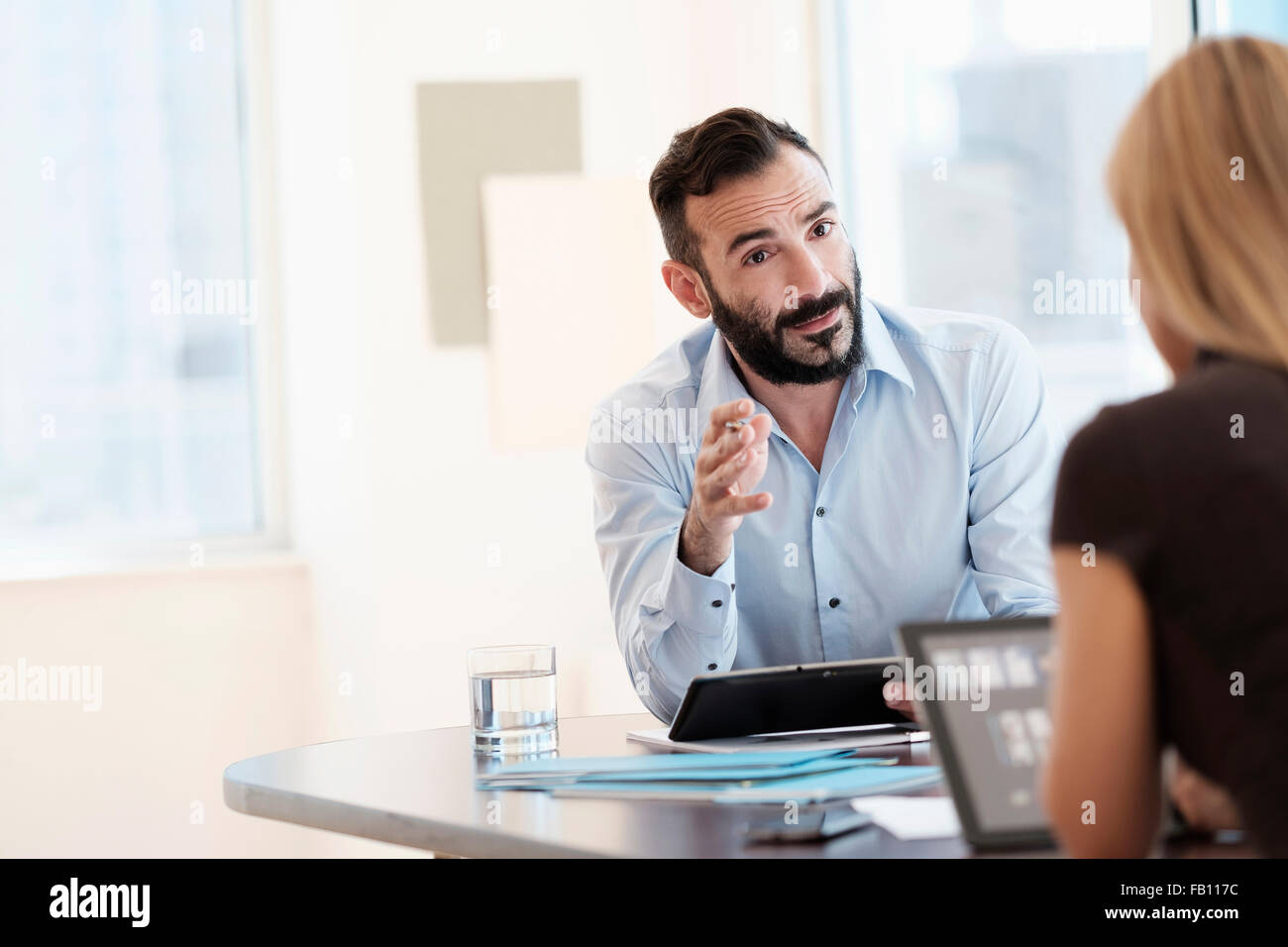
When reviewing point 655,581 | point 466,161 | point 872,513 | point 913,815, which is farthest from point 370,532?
point 913,815

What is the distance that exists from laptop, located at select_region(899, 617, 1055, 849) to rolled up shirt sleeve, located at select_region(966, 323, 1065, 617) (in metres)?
0.72

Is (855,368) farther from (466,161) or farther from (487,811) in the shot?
(466,161)

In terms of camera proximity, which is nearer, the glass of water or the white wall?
the glass of water

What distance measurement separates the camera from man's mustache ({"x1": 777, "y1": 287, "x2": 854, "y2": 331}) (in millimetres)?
2180

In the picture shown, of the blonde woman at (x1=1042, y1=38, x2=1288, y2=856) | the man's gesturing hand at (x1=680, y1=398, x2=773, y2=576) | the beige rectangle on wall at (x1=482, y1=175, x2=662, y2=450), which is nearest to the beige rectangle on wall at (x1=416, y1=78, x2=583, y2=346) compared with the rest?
the beige rectangle on wall at (x1=482, y1=175, x2=662, y2=450)

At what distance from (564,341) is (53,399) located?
1333 millimetres

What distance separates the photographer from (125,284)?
12.1 ft

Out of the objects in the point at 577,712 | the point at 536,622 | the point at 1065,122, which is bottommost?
the point at 577,712

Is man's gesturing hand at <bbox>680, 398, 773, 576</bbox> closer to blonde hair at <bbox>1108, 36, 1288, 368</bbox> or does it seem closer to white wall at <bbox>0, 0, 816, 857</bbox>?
blonde hair at <bbox>1108, 36, 1288, 368</bbox>

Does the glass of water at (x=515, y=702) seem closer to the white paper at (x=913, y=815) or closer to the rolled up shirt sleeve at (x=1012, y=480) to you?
the white paper at (x=913, y=815)

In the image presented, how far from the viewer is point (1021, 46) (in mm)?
3154
